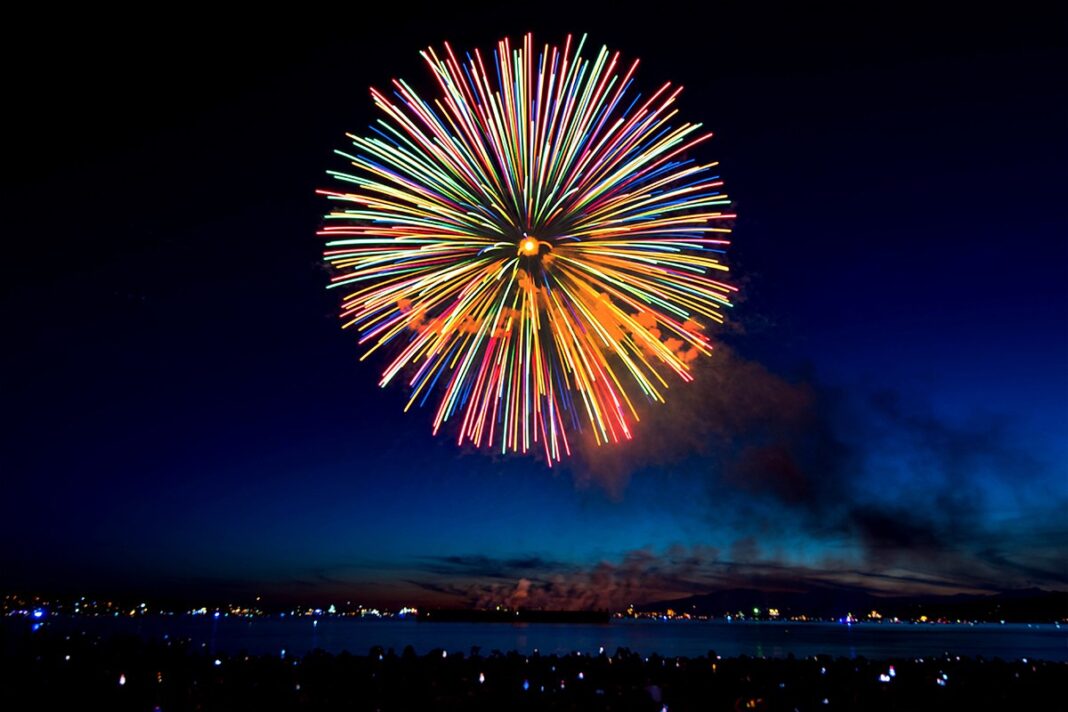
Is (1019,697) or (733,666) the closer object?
(1019,697)

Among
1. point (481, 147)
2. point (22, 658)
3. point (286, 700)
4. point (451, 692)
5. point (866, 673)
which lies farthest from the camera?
point (22, 658)

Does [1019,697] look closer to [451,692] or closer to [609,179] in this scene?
[451,692]

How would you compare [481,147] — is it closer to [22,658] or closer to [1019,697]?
[1019,697]

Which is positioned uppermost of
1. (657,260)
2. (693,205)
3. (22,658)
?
(693,205)

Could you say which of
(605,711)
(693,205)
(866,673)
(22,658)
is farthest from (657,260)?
(22,658)

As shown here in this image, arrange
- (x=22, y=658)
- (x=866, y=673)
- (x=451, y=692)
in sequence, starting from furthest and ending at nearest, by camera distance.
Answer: (x=22, y=658) < (x=866, y=673) < (x=451, y=692)

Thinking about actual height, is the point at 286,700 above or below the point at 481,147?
below
